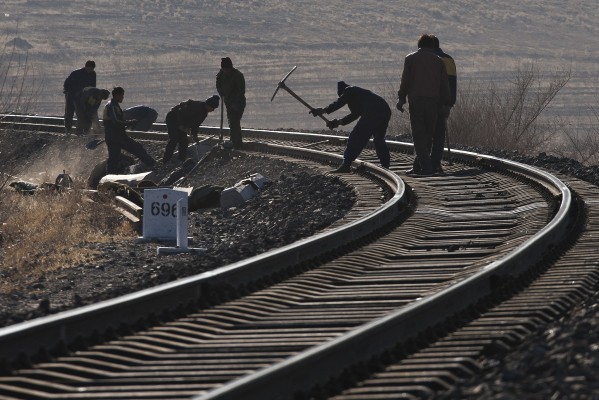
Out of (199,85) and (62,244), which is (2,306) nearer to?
(62,244)

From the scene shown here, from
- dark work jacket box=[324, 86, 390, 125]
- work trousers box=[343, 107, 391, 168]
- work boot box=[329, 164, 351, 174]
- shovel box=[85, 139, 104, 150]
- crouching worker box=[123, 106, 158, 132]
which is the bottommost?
shovel box=[85, 139, 104, 150]

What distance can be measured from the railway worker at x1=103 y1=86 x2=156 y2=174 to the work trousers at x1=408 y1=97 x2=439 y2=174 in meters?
5.53

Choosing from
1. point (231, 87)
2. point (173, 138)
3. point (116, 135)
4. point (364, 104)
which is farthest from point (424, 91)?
point (173, 138)

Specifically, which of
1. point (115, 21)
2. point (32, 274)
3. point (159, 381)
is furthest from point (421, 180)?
point (115, 21)

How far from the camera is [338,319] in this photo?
7559 mm

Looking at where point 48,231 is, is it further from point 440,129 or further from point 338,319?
point 338,319

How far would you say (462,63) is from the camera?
72188 mm

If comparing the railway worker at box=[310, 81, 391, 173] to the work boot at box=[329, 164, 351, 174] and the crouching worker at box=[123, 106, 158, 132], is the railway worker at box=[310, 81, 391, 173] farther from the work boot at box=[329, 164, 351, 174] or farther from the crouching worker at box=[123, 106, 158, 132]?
the crouching worker at box=[123, 106, 158, 132]

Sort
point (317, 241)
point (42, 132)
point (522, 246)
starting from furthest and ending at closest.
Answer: point (42, 132) → point (317, 241) → point (522, 246)

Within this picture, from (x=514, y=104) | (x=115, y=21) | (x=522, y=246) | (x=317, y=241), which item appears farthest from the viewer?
(x=115, y=21)

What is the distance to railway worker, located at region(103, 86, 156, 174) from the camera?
808 inches

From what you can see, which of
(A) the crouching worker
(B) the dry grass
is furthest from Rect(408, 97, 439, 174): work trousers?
(A) the crouching worker

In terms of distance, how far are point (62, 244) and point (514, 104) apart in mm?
20384

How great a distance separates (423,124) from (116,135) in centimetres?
625
